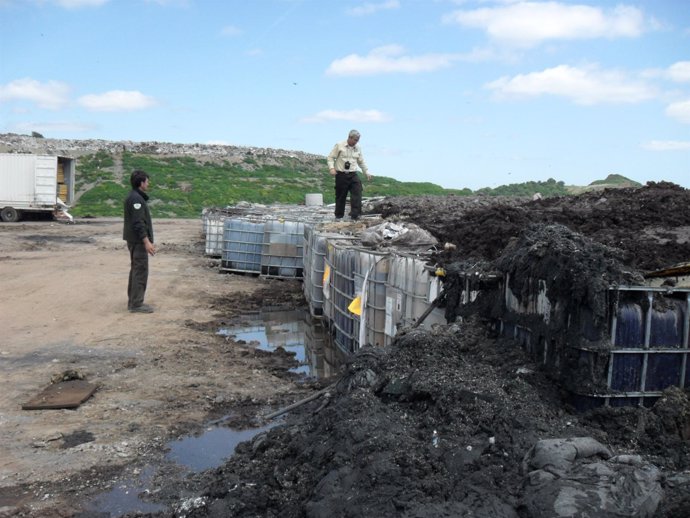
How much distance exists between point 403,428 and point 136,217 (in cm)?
757

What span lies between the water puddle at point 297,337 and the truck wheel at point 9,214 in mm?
21099

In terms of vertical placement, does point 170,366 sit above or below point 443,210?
below

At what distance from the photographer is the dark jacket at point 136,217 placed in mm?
10516

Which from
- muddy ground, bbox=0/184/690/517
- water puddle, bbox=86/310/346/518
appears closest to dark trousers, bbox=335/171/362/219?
water puddle, bbox=86/310/346/518

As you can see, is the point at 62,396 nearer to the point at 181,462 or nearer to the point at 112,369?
the point at 112,369

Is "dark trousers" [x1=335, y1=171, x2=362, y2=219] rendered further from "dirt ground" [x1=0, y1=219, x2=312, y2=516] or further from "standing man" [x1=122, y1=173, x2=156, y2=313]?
"standing man" [x1=122, y1=173, x2=156, y2=313]

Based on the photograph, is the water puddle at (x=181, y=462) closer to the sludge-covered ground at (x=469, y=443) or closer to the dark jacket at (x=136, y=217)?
the sludge-covered ground at (x=469, y=443)

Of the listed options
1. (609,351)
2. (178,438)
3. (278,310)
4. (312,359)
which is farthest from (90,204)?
(609,351)

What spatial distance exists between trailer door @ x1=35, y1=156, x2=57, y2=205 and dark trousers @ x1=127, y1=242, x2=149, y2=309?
788 inches

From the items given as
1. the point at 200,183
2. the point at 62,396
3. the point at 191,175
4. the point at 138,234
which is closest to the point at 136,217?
the point at 138,234

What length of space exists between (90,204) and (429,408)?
124 feet

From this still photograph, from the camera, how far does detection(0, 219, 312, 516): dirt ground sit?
5.14 meters

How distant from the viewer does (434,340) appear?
16.8ft

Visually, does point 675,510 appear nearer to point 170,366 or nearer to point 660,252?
point 660,252
